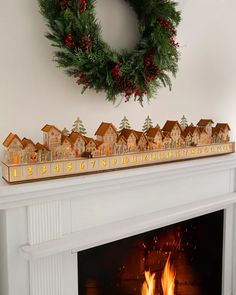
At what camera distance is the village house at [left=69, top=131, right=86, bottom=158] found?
1.42 m

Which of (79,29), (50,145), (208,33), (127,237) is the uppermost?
(208,33)

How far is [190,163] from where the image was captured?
5.57 feet

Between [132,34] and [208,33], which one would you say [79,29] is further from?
[208,33]

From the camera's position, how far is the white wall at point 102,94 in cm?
151

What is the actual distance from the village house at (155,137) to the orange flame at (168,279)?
0.64 meters

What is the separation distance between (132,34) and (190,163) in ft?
2.28

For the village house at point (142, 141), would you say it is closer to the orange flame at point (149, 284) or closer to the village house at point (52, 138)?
the village house at point (52, 138)

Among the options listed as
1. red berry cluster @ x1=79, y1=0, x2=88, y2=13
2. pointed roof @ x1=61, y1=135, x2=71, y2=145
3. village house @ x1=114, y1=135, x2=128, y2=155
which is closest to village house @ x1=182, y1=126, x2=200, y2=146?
village house @ x1=114, y1=135, x2=128, y2=155

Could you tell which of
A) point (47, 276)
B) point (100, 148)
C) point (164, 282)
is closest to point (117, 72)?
point (100, 148)

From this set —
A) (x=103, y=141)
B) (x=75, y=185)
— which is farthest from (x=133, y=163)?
(x=75, y=185)

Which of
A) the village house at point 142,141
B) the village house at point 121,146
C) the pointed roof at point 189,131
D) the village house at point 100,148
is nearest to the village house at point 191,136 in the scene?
the pointed roof at point 189,131

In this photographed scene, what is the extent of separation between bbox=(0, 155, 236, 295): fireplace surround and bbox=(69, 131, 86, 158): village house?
10 centimetres

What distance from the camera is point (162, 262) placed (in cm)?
186

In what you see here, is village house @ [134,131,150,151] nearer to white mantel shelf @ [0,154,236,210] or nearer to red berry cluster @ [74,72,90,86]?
white mantel shelf @ [0,154,236,210]
